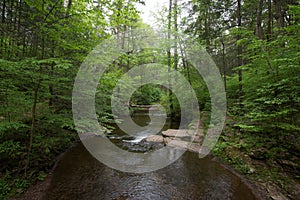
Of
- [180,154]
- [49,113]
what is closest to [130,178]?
[180,154]

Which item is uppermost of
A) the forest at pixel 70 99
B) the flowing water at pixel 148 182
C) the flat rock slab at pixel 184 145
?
the forest at pixel 70 99

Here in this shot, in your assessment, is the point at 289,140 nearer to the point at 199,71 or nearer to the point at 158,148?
the point at 158,148

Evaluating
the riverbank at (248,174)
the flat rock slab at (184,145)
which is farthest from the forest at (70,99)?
the flat rock slab at (184,145)

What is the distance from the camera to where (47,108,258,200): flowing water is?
11.5 feet

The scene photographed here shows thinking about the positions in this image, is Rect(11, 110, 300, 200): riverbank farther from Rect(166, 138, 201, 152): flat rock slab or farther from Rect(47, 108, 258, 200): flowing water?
Rect(166, 138, 201, 152): flat rock slab

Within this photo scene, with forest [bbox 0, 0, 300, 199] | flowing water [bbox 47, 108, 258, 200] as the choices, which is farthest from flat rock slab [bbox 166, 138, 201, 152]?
flowing water [bbox 47, 108, 258, 200]

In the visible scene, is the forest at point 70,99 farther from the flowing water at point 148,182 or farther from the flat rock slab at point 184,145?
the flat rock slab at point 184,145

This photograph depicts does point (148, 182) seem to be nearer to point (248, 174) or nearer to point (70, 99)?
point (248, 174)

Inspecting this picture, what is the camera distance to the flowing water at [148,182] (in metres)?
3.52

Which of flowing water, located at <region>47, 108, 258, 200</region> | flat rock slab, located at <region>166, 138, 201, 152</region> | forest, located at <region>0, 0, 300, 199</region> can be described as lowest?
flowing water, located at <region>47, 108, 258, 200</region>

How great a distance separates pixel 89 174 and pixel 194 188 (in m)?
2.80

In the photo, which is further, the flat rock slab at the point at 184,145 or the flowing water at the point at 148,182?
the flat rock slab at the point at 184,145

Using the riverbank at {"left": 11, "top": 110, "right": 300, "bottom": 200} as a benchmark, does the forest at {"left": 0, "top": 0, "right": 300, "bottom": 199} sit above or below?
above

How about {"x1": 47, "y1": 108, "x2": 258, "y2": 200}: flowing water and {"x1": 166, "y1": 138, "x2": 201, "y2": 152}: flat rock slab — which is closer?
{"x1": 47, "y1": 108, "x2": 258, "y2": 200}: flowing water
